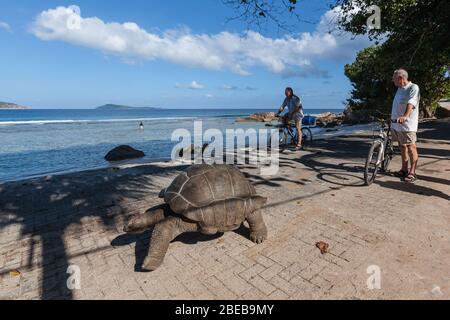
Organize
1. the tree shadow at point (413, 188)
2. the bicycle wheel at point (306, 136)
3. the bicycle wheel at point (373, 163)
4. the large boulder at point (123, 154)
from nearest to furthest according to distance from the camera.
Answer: the tree shadow at point (413, 188), the bicycle wheel at point (373, 163), the bicycle wheel at point (306, 136), the large boulder at point (123, 154)

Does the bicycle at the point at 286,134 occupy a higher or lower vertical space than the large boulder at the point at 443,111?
lower

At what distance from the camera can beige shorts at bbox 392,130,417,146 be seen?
638 cm

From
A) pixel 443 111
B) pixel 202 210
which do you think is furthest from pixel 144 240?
pixel 443 111

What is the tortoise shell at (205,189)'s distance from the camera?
3784 mm

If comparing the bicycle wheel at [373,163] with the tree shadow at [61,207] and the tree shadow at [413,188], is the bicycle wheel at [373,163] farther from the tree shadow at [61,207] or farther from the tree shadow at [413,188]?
the tree shadow at [61,207]

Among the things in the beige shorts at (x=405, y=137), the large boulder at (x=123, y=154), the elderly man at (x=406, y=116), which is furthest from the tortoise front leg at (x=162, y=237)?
the large boulder at (x=123, y=154)

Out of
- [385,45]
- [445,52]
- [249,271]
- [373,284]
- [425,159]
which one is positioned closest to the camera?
[373,284]

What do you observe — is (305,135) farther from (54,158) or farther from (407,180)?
(54,158)

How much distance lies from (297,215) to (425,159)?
686 cm

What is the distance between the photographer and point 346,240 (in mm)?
4031

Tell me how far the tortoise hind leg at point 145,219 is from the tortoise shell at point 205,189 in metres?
0.21

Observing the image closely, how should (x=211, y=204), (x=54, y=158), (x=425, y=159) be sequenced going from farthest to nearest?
(x=54, y=158) → (x=425, y=159) → (x=211, y=204)

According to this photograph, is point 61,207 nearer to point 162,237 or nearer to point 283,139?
point 162,237
